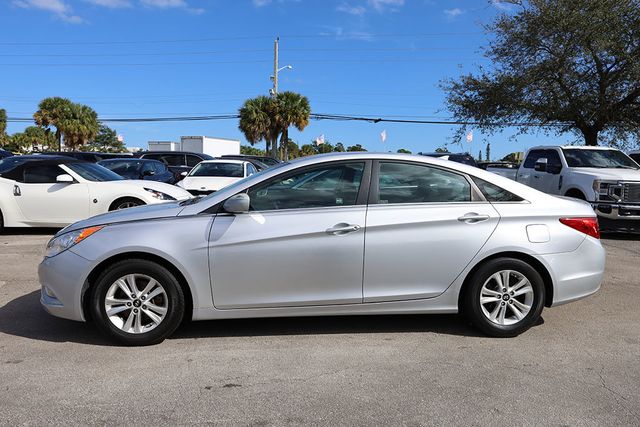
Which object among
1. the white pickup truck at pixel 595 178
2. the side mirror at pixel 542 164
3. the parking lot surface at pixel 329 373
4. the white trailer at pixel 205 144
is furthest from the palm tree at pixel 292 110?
the parking lot surface at pixel 329 373

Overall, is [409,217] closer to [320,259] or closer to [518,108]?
[320,259]

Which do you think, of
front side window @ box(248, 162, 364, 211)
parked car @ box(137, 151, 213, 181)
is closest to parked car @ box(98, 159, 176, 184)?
parked car @ box(137, 151, 213, 181)

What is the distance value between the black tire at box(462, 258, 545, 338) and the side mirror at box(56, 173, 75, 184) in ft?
25.4

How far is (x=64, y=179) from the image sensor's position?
9.31 meters

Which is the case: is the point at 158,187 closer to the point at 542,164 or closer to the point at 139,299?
the point at 139,299

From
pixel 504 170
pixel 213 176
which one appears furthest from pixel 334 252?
pixel 504 170

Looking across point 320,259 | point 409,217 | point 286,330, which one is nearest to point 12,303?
point 286,330

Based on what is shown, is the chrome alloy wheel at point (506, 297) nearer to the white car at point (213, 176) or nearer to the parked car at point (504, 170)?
the parked car at point (504, 170)

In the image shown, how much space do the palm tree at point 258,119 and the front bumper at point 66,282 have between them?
34171mm

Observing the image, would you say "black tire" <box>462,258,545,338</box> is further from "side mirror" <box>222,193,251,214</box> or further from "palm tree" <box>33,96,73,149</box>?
"palm tree" <box>33,96,73,149</box>

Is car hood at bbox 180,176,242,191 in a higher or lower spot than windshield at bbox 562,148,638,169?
lower

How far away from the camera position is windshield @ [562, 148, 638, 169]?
11.0m

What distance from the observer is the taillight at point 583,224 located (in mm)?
4465

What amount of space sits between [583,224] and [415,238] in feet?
5.04
